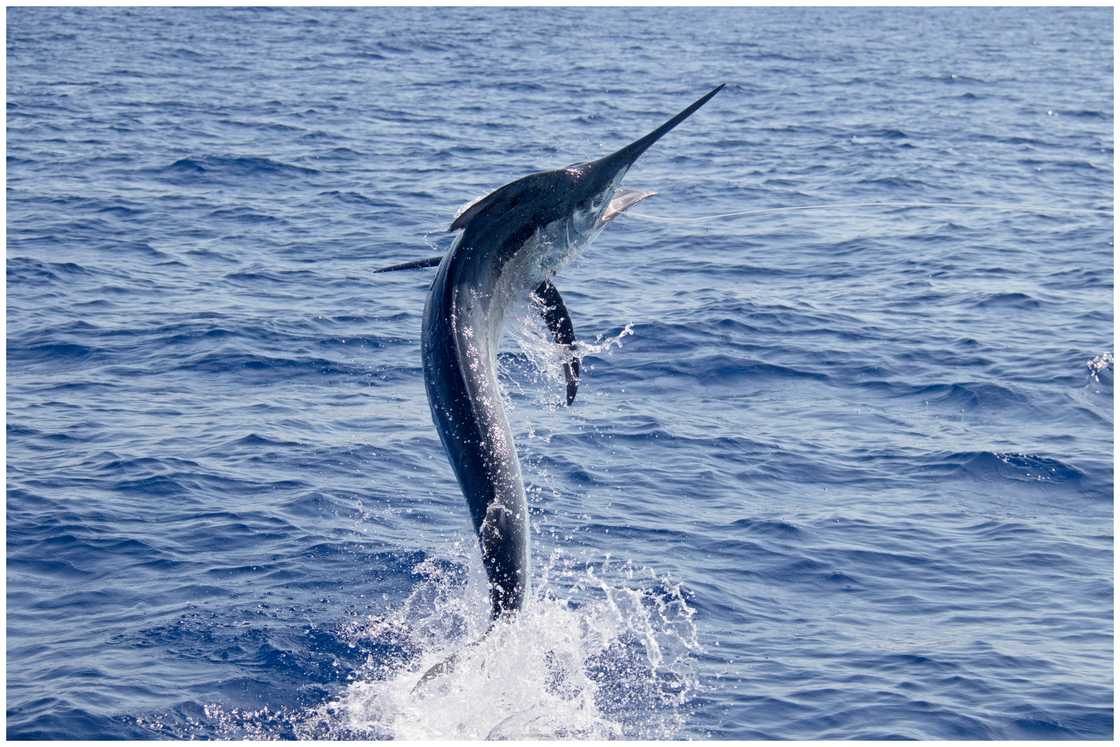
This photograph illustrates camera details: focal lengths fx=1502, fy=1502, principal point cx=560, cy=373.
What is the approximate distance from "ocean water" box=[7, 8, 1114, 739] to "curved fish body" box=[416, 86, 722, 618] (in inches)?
27.9

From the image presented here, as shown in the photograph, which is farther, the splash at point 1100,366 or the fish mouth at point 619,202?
the splash at point 1100,366

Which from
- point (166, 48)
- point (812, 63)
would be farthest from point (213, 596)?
point (812, 63)

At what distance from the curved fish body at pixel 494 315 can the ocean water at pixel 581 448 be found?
0.71 metres

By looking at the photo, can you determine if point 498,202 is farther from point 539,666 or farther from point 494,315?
point 539,666

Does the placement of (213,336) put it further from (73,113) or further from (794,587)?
(73,113)

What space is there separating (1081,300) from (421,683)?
17305 millimetres

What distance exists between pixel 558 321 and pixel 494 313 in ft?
2.28

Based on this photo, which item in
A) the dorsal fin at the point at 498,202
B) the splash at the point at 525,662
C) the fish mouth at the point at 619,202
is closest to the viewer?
the dorsal fin at the point at 498,202

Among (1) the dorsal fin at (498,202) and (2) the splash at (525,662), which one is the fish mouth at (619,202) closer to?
(1) the dorsal fin at (498,202)

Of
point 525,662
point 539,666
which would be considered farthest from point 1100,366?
point 525,662

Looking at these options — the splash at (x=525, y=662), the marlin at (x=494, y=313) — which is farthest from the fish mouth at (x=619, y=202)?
the splash at (x=525, y=662)

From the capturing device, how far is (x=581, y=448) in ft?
55.2

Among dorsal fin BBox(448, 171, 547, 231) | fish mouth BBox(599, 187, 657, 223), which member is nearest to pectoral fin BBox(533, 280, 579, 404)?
fish mouth BBox(599, 187, 657, 223)

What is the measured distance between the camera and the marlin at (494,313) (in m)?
8.90
